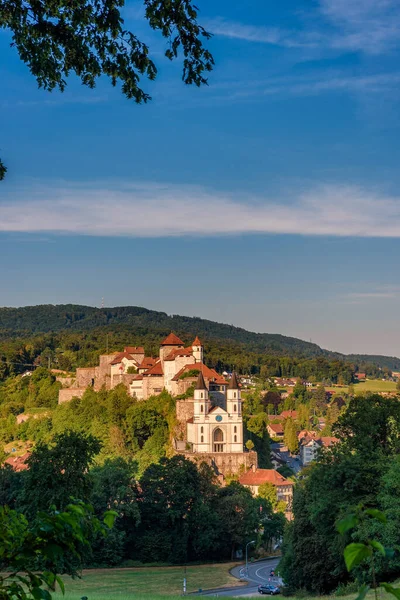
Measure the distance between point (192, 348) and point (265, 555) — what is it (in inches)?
962

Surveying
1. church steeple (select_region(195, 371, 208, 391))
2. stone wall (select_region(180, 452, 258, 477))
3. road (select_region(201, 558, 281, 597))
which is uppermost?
church steeple (select_region(195, 371, 208, 391))

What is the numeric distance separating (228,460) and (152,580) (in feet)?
89.4

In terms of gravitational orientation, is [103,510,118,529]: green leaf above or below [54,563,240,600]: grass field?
above

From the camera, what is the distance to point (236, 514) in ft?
168

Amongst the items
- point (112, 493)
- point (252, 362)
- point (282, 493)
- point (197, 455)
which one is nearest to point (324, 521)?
point (112, 493)

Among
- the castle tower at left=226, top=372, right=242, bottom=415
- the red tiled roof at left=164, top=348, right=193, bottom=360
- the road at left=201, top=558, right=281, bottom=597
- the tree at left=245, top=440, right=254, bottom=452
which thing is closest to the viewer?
the road at left=201, top=558, right=281, bottom=597

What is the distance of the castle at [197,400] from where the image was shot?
66500 mm

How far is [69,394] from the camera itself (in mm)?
87562

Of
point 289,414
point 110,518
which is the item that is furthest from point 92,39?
point 289,414

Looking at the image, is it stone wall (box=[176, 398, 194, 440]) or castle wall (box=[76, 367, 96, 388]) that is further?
castle wall (box=[76, 367, 96, 388])

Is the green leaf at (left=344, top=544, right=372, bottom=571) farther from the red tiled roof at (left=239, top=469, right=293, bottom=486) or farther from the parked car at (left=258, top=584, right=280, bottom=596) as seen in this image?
the red tiled roof at (left=239, top=469, right=293, bottom=486)

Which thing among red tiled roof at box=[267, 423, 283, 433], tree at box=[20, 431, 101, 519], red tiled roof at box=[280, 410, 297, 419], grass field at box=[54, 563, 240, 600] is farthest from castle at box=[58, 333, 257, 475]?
red tiled roof at box=[280, 410, 297, 419]

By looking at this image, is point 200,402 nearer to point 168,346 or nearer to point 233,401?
point 233,401

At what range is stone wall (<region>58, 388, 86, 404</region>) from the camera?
285ft
